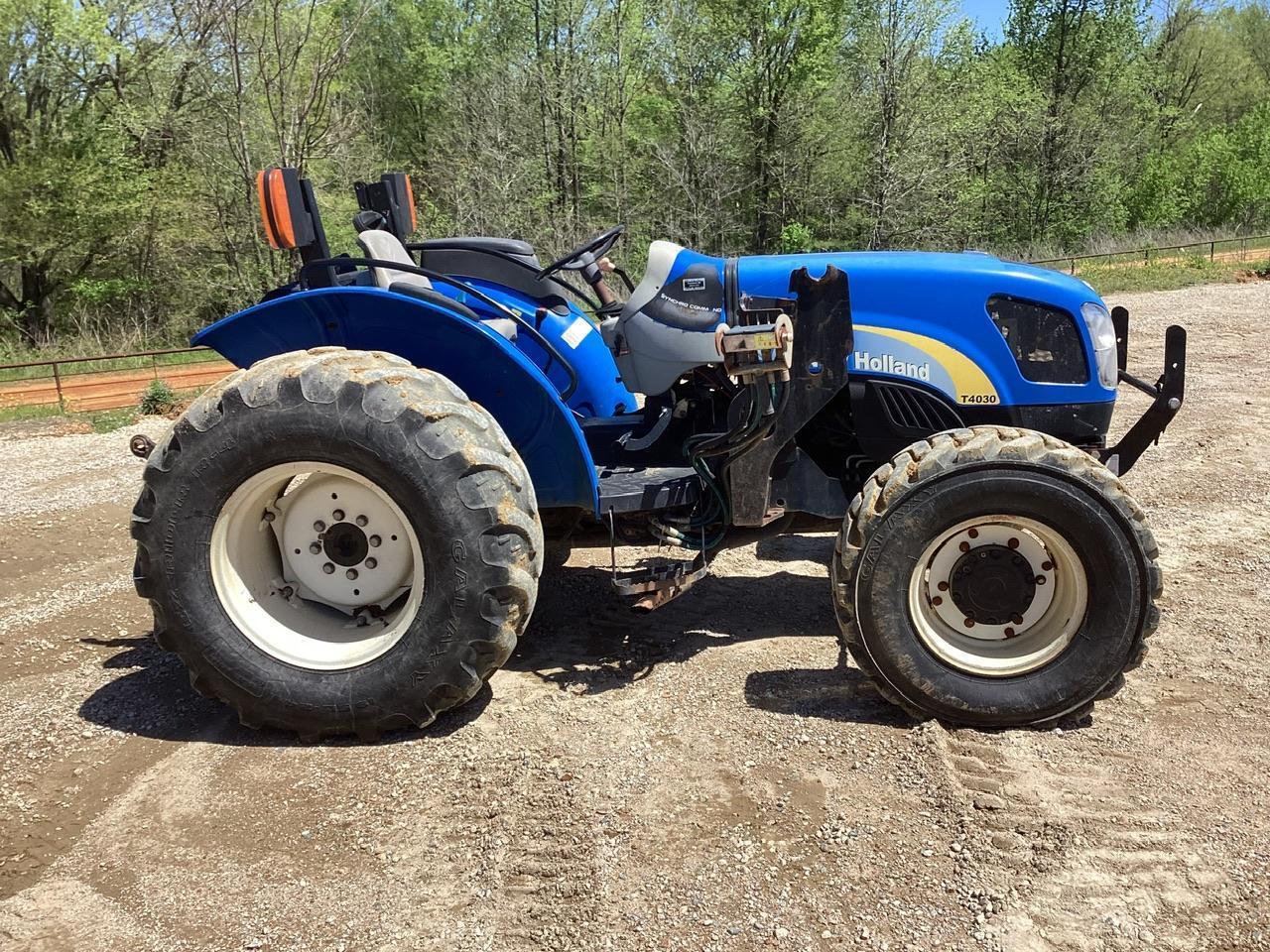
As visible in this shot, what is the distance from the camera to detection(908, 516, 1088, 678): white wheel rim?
3.21 metres

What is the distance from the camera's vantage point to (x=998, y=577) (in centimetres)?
324

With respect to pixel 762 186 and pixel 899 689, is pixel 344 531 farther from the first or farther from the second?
pixel 762 186

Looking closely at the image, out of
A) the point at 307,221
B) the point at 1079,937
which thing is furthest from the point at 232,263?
the point at 1079,937

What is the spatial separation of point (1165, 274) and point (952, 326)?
17969 mm

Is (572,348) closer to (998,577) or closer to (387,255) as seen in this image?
(387,255)

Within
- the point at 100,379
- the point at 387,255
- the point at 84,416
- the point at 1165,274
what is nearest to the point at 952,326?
the point at 387,255

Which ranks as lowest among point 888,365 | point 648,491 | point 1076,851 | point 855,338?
point 1076,851

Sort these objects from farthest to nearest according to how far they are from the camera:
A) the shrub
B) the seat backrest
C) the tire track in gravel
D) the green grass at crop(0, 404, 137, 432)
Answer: the shrub
the green grass at crop(0, 404, 137, 432)
the seat backrest
the tire track in gravel

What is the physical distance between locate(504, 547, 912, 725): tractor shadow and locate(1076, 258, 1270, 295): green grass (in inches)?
582

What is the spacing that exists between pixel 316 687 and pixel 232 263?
1986 centimetres

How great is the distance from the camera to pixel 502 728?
11.1 ft

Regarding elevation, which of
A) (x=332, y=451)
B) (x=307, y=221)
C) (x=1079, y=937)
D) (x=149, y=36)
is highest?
(x=149, y=36)

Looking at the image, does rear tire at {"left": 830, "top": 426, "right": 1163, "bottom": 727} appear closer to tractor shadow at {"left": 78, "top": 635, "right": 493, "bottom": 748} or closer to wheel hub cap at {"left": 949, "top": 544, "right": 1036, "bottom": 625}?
wheel hub cap at {"left": 949, "top": 544, "right": 1036, "bottom": 625}

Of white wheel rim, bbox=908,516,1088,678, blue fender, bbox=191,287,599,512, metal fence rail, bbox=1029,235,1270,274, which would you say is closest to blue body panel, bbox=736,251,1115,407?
white wheel rim, bbox=908,516,1088,678
